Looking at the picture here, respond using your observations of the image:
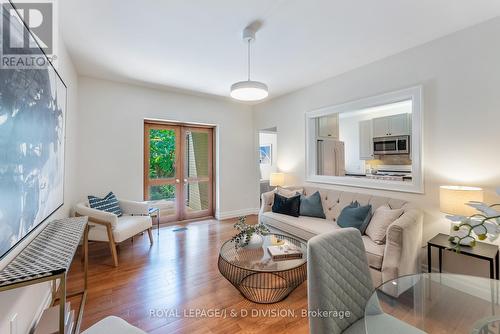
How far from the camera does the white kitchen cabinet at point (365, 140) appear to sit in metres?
5.14

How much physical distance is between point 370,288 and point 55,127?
2.80 meters

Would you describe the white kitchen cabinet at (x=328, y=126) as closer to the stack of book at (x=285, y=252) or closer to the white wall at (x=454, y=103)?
the white wall at (x=454, y=103)

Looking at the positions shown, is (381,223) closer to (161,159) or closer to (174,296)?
(174,296)

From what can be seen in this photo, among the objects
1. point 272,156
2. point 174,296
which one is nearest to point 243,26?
point 174,296

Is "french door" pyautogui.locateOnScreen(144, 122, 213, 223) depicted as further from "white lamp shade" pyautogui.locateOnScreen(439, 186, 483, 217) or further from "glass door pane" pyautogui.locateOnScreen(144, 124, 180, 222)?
"white lamp shade" pyautogui.locateOnScreen(439, 186, 483, 217)

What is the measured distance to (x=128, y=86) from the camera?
3959 millimetres

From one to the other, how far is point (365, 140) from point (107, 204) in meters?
5.26

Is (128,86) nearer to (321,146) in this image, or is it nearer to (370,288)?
(321,146)

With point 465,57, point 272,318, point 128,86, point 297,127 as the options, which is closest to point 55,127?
point 128,86

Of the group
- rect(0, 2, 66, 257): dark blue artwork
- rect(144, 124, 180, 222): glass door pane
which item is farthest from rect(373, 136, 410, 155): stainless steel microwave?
rect(0, 2, 66, 257): dark blue artwork

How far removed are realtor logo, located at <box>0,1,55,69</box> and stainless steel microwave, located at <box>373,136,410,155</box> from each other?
17.1 feet

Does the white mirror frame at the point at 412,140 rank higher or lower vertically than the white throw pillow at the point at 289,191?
higher

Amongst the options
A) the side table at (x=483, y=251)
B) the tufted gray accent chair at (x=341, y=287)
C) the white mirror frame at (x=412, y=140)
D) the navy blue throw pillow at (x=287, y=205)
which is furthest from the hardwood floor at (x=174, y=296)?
the white mirror frame at (x=412, y=140)

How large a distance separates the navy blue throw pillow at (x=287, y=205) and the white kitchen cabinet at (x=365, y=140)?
266cm
